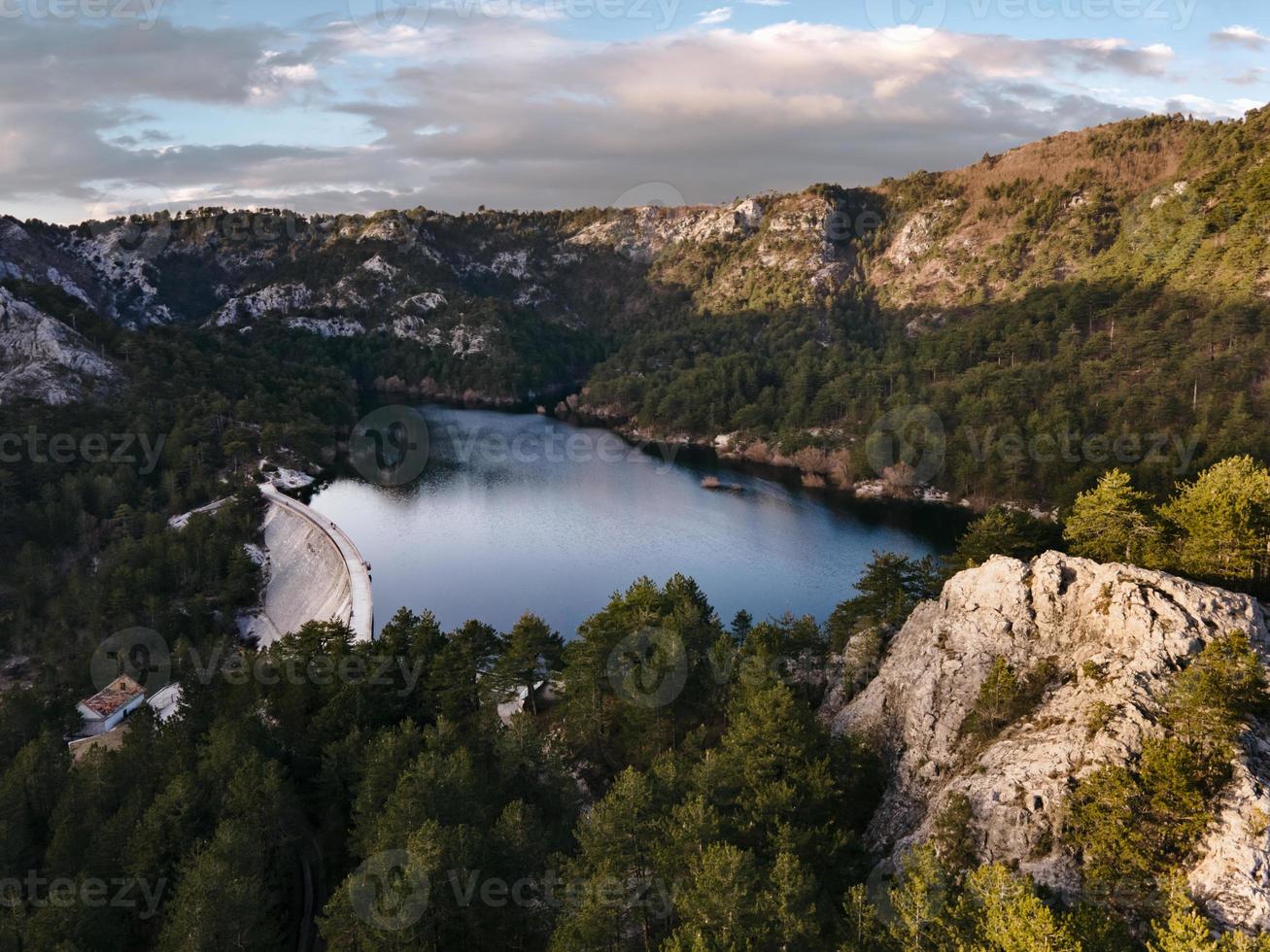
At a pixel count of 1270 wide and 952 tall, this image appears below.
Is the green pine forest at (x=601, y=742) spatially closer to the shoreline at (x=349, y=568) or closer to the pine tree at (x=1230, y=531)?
the pine tree at (x=1230, y=531)

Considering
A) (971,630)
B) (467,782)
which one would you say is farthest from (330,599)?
(971,630)

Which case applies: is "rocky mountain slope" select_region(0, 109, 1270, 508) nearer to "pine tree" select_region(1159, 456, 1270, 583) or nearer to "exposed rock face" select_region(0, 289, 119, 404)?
"exposed rock face" select_region(0, 289, 119, 404)

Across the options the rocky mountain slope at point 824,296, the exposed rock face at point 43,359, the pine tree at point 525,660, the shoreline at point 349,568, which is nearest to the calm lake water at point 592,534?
the shoreline at point 349,568

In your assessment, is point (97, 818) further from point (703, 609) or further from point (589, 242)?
point (589, 242)

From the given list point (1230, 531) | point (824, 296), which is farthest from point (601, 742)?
point (824, 296)

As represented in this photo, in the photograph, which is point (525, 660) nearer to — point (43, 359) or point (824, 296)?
point (43, 359)

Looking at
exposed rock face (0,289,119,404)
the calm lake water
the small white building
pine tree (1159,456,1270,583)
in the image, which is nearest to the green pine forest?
pine tree (1159,456,1270,583)
